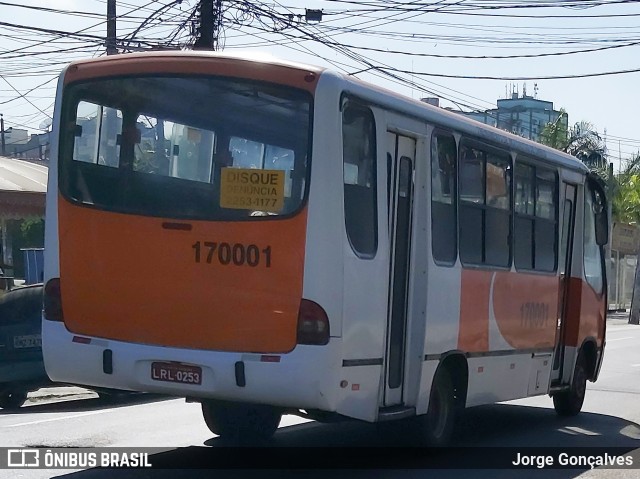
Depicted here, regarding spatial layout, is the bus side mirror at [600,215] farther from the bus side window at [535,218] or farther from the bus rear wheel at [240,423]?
the bus rear wheel at [240,423]

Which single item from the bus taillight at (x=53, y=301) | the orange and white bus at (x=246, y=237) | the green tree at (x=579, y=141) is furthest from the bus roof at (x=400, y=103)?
the green tree at (x=579, y=141)

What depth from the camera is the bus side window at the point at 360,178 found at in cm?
844

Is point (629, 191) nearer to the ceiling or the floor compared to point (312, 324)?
nearer to the ceiling

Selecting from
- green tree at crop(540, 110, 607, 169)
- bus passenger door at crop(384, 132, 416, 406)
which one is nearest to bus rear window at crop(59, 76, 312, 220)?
bus passenger door at crop(384, 132, 416, 406)

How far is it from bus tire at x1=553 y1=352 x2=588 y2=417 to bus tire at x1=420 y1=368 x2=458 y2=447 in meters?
3.72

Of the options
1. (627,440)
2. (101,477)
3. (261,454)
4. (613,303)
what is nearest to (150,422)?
(261,454)

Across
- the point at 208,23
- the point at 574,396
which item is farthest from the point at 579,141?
the point at 574,396

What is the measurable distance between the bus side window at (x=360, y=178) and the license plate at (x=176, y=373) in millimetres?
1484

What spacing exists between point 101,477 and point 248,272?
2.06 m

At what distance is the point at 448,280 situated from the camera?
399 inches

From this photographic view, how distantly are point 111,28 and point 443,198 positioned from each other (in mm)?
13161

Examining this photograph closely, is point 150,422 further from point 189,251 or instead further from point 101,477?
point 189,251

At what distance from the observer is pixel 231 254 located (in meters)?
8.22

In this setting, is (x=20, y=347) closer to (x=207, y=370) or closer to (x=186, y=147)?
(x=186, y=147)
